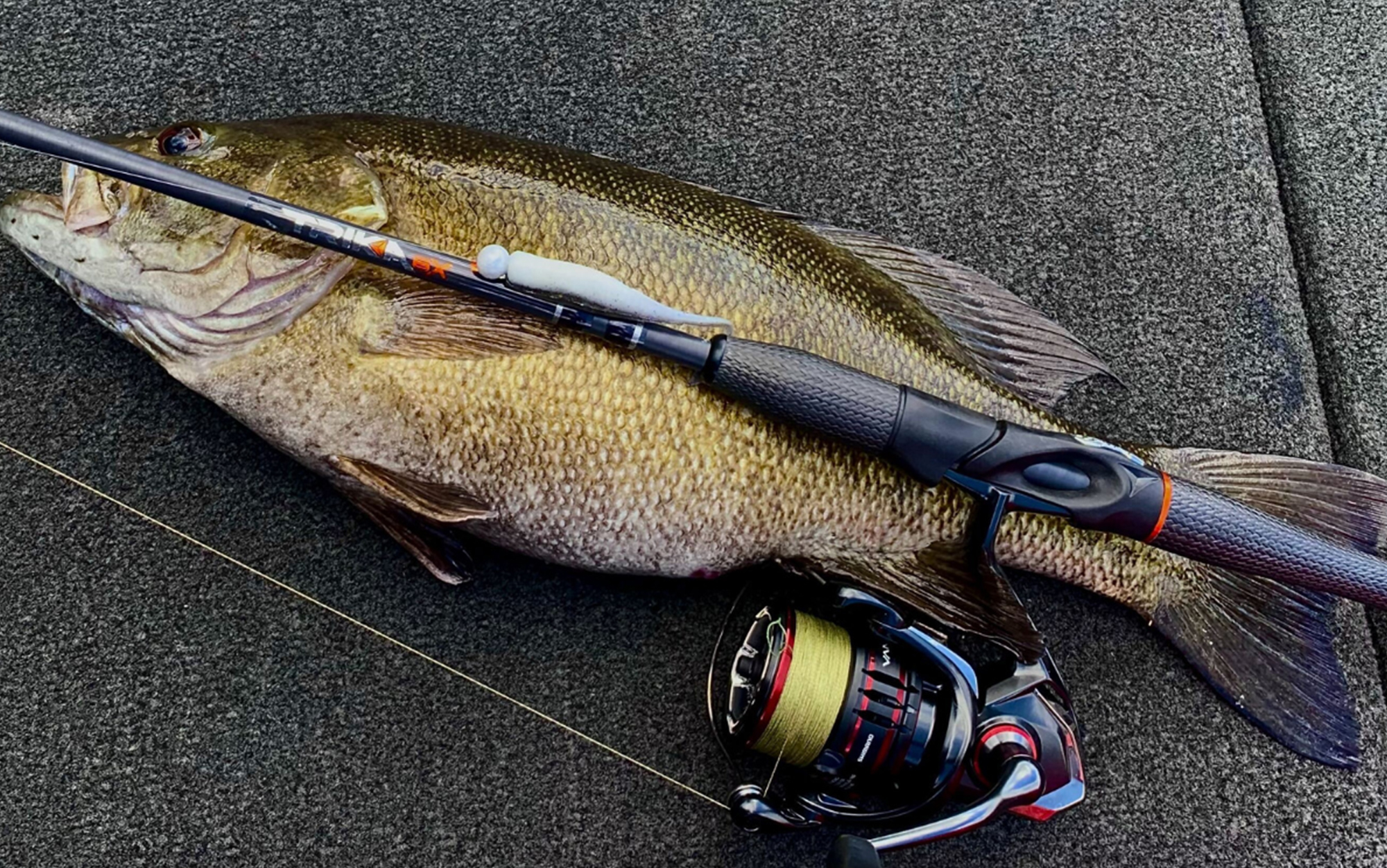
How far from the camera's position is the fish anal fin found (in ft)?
4.29

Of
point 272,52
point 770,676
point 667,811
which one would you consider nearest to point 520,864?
point 667,811

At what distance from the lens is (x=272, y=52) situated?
152 cm

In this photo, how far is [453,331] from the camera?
1.16 meters

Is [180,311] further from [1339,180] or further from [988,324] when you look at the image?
[1339,180]

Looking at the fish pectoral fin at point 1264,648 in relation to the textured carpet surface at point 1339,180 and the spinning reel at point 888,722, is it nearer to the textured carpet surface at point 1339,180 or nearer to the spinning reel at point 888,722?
the spinning reel at point 888,722

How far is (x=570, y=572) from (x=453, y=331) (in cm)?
42

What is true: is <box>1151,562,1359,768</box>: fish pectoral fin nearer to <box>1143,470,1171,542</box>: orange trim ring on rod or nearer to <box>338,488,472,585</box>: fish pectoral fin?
<box>1143,470,1171,542</box>: orange trim ring on rod

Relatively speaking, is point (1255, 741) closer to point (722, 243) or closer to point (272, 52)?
point (722, 243)

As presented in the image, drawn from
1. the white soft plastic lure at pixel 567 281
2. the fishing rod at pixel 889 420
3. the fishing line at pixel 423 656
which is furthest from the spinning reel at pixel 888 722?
the white soft plastic lure at pixel 567 281

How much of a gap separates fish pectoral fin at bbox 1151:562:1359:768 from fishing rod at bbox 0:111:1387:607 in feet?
0.60

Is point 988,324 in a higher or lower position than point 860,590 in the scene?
higher

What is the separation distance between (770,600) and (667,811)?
0.35 meters

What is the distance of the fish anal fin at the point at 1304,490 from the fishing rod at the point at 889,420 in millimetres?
156

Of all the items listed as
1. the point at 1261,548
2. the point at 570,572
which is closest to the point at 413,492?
the point at 570,572
